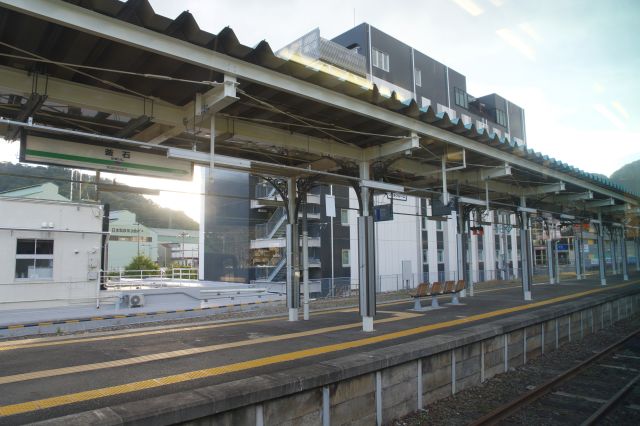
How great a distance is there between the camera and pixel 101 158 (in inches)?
Answer: 328

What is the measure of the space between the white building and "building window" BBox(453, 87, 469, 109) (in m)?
34.7

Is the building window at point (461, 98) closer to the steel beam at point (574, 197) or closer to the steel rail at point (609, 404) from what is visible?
the steel beam at point (574, 197)

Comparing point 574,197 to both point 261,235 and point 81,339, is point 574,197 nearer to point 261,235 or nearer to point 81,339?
point 261,235

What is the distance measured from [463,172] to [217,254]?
26045mm

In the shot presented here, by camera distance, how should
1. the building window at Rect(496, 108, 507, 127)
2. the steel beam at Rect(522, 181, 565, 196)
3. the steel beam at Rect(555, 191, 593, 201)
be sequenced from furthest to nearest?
the building window at Rect(496, 108, 507, 127) < the steel beam at Rect(555, 191, 593, 201) < the steel beam at Rect(522, 181, 565, 196)

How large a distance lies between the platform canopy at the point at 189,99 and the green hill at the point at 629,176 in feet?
49.0

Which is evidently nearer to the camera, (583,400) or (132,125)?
(583,400)

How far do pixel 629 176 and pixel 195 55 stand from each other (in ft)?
87.3

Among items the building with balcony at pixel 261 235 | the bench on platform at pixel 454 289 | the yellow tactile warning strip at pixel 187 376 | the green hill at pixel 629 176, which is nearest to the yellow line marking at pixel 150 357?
the yellow tactile warning strip at pixel 187 376

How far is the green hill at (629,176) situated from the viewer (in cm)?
2341

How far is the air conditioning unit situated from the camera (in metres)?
15.9

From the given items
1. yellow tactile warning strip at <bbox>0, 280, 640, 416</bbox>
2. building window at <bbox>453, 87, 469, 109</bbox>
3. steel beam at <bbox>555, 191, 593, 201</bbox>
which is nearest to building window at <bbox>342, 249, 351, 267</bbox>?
steel beam at <bbox>555, 191, 593, 201</bbox>

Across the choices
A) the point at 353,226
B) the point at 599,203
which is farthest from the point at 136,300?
the point at 599,203

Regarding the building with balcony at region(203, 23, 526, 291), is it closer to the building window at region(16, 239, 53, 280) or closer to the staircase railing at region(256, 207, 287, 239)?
the staircase railing at region(256, 207, 287, 239)
